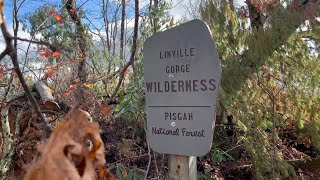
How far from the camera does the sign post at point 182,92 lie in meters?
1.89

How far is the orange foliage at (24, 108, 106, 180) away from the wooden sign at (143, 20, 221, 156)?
60.4 inches

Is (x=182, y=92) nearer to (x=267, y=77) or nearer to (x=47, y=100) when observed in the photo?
(x=47, y=100)

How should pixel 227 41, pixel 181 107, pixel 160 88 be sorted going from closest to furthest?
pixel 181 107 < pixel 160 88 < pixel 227 41

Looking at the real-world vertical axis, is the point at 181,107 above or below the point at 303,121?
above

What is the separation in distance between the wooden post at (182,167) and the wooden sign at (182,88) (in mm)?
73

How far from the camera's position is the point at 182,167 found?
82.5 inches

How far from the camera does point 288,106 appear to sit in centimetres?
358

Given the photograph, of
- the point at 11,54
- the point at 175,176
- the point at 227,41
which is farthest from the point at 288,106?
the point at 11,54

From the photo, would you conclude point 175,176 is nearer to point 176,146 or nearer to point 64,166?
point 176,146

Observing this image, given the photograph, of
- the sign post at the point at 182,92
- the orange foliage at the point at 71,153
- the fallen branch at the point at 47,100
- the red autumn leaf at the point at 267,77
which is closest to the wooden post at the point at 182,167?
the sign post at the point at 182,92

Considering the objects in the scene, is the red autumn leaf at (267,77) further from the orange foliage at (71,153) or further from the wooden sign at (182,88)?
the orange foliage at (71,153)

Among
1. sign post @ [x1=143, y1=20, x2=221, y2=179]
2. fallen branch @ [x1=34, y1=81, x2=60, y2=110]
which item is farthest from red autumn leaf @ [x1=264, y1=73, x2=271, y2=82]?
fallen branch @ [x1=34, y1=81, x2=60, y2=110]

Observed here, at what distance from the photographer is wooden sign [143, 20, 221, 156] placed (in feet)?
6.21

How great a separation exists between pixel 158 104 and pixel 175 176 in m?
0.40
